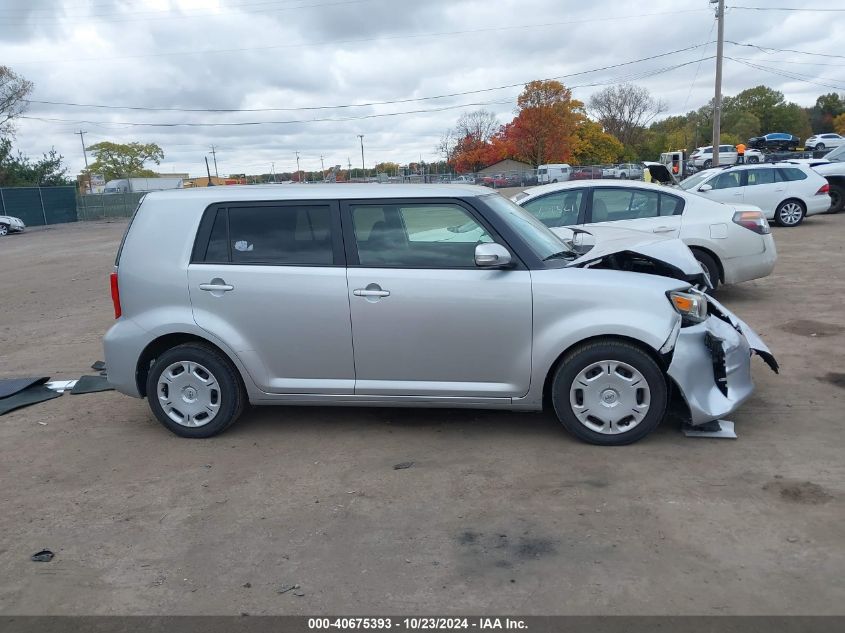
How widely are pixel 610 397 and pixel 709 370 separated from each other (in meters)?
0.68

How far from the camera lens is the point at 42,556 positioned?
3.67 m

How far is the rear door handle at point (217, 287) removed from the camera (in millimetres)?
4996

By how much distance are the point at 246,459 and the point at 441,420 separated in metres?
1.48

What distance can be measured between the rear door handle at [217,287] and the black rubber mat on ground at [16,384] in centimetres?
272

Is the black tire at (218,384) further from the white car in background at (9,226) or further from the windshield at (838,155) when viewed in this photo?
the white car in background at (9,226)

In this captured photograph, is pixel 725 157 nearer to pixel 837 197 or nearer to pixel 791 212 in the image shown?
pixel 837 197

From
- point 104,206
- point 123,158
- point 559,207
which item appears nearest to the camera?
point 559,207

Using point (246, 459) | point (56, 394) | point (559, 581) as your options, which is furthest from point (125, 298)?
point (559, 581)

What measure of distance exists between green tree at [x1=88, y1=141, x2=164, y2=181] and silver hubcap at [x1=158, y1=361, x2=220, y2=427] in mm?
113597

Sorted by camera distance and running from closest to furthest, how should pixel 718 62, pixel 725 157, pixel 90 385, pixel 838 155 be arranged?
pixel 90 385 < pixel 838 155 < pixel 718 62 < pixel 725 157

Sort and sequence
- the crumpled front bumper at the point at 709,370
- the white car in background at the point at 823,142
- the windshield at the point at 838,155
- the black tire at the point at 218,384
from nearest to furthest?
the crumpled front bumper at the point at 709,370 → the black tire at the point at 218,384 → the windshield at the point at 838,155 → the white car in background at the point at 823,142

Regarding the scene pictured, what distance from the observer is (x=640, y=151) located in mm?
91875

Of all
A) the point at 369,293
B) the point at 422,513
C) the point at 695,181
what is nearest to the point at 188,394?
the point at 369,293

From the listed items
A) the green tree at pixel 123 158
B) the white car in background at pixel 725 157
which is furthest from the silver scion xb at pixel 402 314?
the green tree at pixel 123 158
